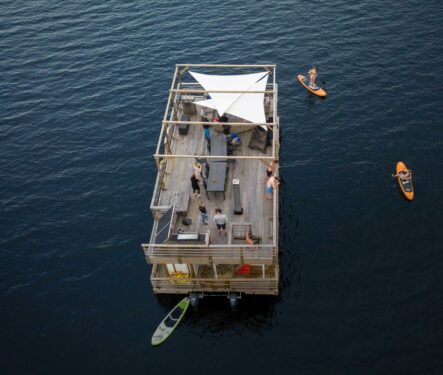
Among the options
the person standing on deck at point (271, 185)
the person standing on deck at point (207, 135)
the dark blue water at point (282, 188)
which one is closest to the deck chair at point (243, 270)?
the dark blue water at point (282, 188)

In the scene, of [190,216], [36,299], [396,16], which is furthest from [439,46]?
[36,299]

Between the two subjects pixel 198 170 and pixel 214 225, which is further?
pixel 198 170

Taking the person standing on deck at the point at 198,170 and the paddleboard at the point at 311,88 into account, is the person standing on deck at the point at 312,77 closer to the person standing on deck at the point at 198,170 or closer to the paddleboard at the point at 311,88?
the paddleboard at the point at 311,88

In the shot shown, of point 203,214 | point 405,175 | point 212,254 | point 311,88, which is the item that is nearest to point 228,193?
point 203,214

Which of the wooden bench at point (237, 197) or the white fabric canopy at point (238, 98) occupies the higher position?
the white fabric canopy at point (238, 98)

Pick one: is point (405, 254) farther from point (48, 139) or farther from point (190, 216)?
point (48, 139)

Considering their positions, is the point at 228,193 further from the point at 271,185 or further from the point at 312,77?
the point at 312,77

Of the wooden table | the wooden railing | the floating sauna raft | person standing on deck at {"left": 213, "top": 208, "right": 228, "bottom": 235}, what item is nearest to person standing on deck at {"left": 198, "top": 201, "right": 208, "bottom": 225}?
the floating sauna raft

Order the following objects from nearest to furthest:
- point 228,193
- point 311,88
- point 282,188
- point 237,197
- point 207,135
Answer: point 237,197, point 228,193, point 207,135, point 282,188, point 311,88
